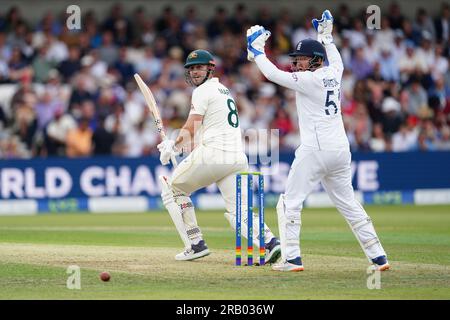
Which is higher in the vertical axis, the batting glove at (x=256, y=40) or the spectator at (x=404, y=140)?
the batting glove at (x=256, y=40)

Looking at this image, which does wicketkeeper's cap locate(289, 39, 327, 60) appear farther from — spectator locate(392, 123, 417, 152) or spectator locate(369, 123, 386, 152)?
spectator locate(392, 123, 417, 152)

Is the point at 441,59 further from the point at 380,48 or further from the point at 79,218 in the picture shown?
the point at 79,218

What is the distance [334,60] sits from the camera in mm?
8430

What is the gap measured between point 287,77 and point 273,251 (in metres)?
1.59

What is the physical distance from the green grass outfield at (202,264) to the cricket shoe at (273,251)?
0.65ft

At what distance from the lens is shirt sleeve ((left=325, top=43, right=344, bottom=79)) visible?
835 centimetres

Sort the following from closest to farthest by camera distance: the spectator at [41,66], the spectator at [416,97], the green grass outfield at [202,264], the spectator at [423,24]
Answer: the green grass outfield at [202,264]
the spectator at [41,66]
the spectator at [416,97]
the spectator at [423,24]

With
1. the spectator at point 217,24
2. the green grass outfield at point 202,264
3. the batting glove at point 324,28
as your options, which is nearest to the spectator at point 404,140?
the spectator at point 217,24

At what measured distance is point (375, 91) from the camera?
18984 mm

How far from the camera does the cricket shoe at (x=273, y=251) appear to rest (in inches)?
340

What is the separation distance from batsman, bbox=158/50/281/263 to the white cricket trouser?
62 cm

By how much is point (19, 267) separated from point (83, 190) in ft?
26.6

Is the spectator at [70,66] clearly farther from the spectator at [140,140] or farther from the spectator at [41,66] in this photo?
the spectator at [140,140]

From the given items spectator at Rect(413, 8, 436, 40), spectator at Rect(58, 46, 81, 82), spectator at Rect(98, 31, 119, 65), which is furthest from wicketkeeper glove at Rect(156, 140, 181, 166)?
spectator at Rect(413, 8, 436, 40)
